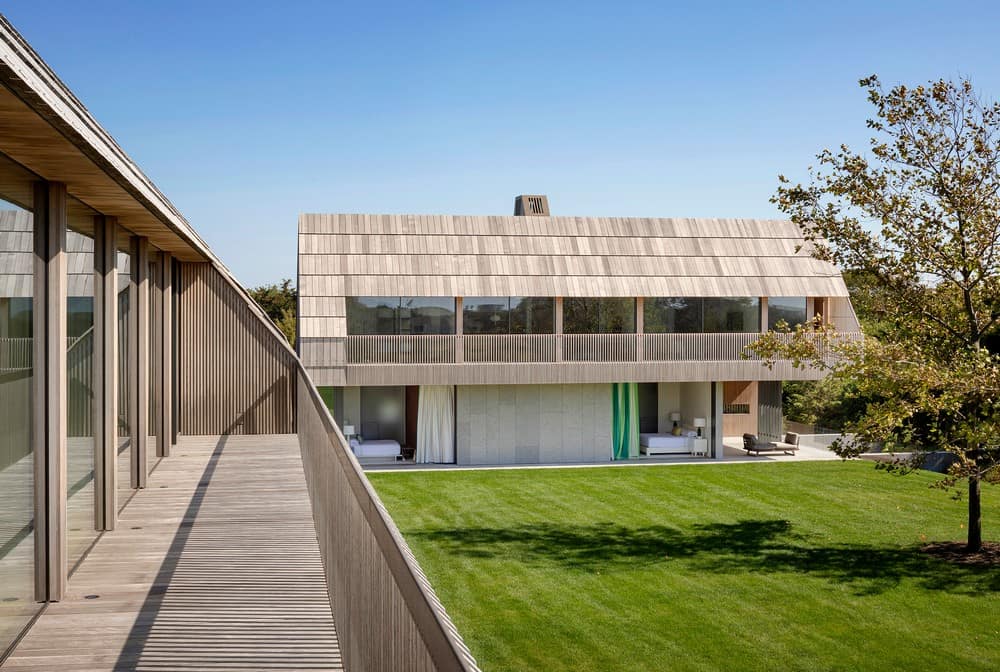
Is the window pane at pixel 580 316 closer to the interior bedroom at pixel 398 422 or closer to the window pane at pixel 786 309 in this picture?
the interior bedroom at pixel 398 422

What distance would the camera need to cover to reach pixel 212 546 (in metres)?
8.55

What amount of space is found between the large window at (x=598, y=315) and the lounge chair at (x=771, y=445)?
485 cm

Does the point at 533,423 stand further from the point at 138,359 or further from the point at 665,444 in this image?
the point at 138,359

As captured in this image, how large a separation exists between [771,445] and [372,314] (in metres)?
12.2

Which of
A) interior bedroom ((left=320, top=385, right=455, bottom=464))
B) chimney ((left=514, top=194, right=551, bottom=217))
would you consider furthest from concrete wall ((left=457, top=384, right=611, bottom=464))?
chimney ((left=514, top=194, right=551, bottom=217))

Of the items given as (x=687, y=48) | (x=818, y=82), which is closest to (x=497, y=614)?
(x=818, y=82)

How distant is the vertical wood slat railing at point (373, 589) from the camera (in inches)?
105

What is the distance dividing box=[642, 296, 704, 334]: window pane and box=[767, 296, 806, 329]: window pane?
2.18 metres

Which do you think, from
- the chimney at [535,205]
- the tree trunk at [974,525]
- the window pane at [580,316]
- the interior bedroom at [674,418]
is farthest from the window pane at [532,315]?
the tree trunk at [974,525]

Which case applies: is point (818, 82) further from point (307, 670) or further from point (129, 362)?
point (307, 670)

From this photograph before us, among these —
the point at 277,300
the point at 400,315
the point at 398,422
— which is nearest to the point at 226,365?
the point at 400,315

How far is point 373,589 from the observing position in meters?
3.99

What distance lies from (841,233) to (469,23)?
22.0 meters

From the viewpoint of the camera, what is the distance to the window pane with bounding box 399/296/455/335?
27.3 meters
